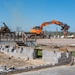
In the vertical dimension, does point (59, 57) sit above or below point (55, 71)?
above

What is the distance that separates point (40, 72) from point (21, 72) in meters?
0.71

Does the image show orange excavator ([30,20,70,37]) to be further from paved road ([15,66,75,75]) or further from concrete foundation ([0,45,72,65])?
paved road ([15,66,75,75])

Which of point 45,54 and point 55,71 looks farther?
point 45,54

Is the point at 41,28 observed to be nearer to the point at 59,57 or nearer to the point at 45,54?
the point at 45,54

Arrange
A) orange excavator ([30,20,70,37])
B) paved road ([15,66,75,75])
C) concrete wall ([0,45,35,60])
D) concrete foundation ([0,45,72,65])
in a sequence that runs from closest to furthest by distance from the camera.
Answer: paved road ([15,66,75,75])
concrete foundation ([0,45,72,65])
concrete wall ([0,45,35,60])
orange excavator ([30,20,70,37])

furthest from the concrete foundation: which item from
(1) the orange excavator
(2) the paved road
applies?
(1) the orange excavator

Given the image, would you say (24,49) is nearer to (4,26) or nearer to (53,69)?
(53,69)

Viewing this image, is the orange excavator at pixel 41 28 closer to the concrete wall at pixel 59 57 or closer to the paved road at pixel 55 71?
the concrete wall at pixel 59 57

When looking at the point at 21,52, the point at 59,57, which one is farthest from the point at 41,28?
the point at 59,57

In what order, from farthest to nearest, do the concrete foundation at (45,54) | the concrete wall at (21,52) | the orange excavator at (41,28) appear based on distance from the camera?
the orange excavator at (41,28), the concrete wall at (21,52), the concrete foundation at (45,54)

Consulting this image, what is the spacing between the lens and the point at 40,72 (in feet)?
26.3

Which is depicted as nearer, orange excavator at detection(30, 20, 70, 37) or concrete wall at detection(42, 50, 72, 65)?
concrete wall at detection(42, 50, 72, 65)

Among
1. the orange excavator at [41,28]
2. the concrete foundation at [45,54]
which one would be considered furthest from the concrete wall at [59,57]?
the orange excavator at [41,28]

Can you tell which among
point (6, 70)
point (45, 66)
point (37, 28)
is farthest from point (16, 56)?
point (37, 28)
